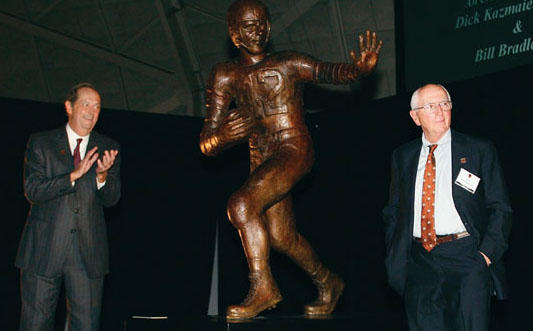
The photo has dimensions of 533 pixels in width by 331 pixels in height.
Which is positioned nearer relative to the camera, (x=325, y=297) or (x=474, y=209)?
(x=474, y=209)

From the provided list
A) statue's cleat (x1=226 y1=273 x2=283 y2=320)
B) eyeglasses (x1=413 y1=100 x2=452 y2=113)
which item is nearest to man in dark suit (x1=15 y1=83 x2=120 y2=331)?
statue's cleat (x1=226 y1=273 x2=283 y2=320)

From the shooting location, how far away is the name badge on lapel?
3.57m

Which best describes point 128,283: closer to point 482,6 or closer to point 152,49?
point 152,49

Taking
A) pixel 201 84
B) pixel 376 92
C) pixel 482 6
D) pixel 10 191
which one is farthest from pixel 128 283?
pixel 482 6

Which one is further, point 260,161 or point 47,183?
point 260,161

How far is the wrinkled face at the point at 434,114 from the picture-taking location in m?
3.71

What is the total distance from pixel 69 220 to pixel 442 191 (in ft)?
6.74

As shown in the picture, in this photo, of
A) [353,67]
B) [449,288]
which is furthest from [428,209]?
[353,67]

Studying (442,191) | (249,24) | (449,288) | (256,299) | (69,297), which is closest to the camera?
(449,288)

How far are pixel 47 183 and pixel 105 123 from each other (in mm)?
2794

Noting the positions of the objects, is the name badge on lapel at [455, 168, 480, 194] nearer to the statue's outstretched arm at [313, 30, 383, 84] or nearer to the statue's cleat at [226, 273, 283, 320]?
the statue's outstretched arm at [313, 30, 383, 84]

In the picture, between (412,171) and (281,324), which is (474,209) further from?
(281,324)

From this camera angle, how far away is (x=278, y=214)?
483 centimetres

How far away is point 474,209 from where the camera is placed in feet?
11.7
